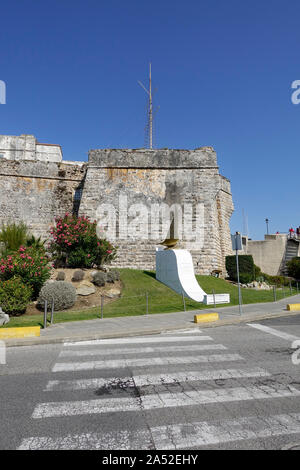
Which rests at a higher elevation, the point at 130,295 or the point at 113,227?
the point at 113,227

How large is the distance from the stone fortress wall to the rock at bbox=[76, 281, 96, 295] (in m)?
8.51

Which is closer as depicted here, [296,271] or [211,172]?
[211,172]

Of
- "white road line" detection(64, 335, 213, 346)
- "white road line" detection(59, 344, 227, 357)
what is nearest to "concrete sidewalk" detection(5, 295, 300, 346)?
"white road line" detection(64, 335, 213, 346)

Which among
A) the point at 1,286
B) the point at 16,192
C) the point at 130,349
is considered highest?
the point at 16,192

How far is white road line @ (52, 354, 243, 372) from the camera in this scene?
19.1 ft

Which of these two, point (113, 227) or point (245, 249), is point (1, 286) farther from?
point (245, 249)

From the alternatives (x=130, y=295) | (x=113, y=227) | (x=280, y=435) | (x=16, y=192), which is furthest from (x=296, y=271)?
(x=280, y=435)

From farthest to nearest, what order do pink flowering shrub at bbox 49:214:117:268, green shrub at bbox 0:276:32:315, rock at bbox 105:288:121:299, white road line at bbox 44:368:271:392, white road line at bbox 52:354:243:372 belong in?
pink flowering shrub at bbox 49:214:117:268 → rock at bbox 105:288:121:299 → green shrub at bbox 0:276:32:315 → white road line at bbox 52:354:243:372 → white road line at bbox 44:368:271:392

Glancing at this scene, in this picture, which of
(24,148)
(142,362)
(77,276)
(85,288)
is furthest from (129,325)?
(24,148)

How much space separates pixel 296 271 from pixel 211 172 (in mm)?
15357

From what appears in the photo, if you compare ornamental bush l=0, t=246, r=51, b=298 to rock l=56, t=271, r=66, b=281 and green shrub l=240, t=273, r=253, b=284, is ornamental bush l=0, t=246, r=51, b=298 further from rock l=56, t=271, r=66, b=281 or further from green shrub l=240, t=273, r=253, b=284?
green shrub l=240, t=273, r=253, b=284

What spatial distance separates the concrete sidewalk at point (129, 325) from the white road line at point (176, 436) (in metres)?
4.96

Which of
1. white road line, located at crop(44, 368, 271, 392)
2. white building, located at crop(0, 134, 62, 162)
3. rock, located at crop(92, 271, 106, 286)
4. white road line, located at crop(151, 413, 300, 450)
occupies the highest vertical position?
white building, located at crop(0, 134, 62, 162)

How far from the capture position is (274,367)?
5773mm
